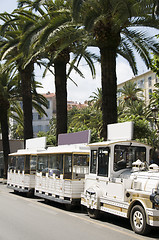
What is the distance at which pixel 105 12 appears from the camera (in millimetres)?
15008

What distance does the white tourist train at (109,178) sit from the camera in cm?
904

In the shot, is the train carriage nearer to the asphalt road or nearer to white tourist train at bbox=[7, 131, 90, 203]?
white tourist train at bbox=[7, 131, 90, 203]

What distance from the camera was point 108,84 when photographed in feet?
51.3

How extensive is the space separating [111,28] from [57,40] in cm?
529

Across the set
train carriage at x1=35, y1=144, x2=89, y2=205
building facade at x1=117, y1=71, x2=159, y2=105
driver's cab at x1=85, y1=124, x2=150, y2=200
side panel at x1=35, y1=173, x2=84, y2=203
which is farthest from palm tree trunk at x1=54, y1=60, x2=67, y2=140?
building facade at x1=117, y1=71, x2=159, y2=105

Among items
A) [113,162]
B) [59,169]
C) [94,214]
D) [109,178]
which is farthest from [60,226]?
[59,169]

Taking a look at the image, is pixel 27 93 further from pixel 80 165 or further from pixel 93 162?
pixel 93 162

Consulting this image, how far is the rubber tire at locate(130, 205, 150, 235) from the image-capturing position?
28.5ft

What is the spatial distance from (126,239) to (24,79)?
19.5 metres

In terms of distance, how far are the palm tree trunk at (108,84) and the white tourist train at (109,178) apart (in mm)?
2272

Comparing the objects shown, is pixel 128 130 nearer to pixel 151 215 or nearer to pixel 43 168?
pixel 151 215

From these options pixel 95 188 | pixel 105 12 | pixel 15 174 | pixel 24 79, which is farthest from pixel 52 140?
pixel 95 188

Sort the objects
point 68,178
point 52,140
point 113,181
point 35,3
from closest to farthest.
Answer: point 113,181 < point 68,178 < point 35,3 < point 52,140

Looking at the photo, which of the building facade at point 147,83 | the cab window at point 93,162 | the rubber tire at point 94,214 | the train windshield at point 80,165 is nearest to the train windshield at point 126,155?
the cab window at point 93,162
